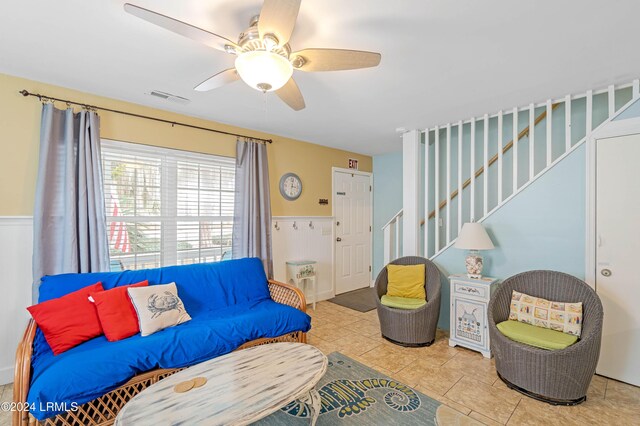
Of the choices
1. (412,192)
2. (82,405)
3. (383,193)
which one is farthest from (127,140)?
(383,193)

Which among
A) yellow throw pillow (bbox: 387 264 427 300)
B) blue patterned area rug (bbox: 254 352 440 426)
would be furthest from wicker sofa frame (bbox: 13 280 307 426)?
yellow throw pillow (bbox: 387 264 427 300)

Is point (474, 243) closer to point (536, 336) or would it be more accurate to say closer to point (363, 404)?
point (536, 336)

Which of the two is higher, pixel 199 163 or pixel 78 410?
pixel 199 163

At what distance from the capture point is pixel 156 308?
2.33 m

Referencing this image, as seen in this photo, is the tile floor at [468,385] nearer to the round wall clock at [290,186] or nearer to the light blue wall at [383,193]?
the round wall clock at [290,186]

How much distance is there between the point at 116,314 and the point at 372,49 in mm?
2647

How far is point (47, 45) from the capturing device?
194 cm

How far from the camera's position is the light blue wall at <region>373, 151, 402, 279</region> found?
5141 millimetres

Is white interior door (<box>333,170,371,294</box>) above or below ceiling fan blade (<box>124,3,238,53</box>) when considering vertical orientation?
below

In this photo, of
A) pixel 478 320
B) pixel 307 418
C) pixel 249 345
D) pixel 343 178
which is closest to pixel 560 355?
pixel 478 320

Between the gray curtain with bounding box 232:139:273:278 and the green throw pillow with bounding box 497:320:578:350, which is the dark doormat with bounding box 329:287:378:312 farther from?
the green throw pillow with bounding box 497:320:578:350

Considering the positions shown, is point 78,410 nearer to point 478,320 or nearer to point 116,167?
point 116,167

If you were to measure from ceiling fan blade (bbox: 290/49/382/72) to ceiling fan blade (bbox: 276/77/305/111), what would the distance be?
0.59ft

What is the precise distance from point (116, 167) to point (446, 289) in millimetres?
3770
